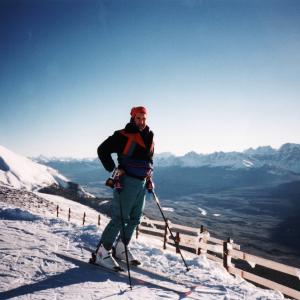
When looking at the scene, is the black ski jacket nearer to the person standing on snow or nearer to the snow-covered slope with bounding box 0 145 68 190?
the person standing on snow

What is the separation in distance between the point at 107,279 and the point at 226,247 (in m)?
4.04

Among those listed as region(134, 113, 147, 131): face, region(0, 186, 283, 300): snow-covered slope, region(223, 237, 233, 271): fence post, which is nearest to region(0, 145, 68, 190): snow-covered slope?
A: region(223, 237, 233, 271): fence post

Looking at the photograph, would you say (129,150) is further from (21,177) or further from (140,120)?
(21,177)

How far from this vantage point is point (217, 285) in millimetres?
3859

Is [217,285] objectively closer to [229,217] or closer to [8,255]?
[8,255]

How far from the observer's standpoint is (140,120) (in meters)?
4.63

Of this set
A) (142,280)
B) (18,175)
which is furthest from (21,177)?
(142,280)

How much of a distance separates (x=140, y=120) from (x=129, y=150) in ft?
1.66

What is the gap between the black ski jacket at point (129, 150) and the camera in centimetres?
Answer: 450

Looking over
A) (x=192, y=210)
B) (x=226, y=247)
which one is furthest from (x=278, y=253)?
(x=226, y=247)

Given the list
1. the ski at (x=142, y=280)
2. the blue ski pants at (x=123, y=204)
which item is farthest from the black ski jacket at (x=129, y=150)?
the ski at (x=142, y=280)

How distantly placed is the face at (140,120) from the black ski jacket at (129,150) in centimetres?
7

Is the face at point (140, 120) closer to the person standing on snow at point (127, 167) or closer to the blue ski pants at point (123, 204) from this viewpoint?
the person standing on snow at point (127, 167)

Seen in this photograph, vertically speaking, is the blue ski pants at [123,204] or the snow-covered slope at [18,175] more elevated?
the blue ski pants at [123,204]
